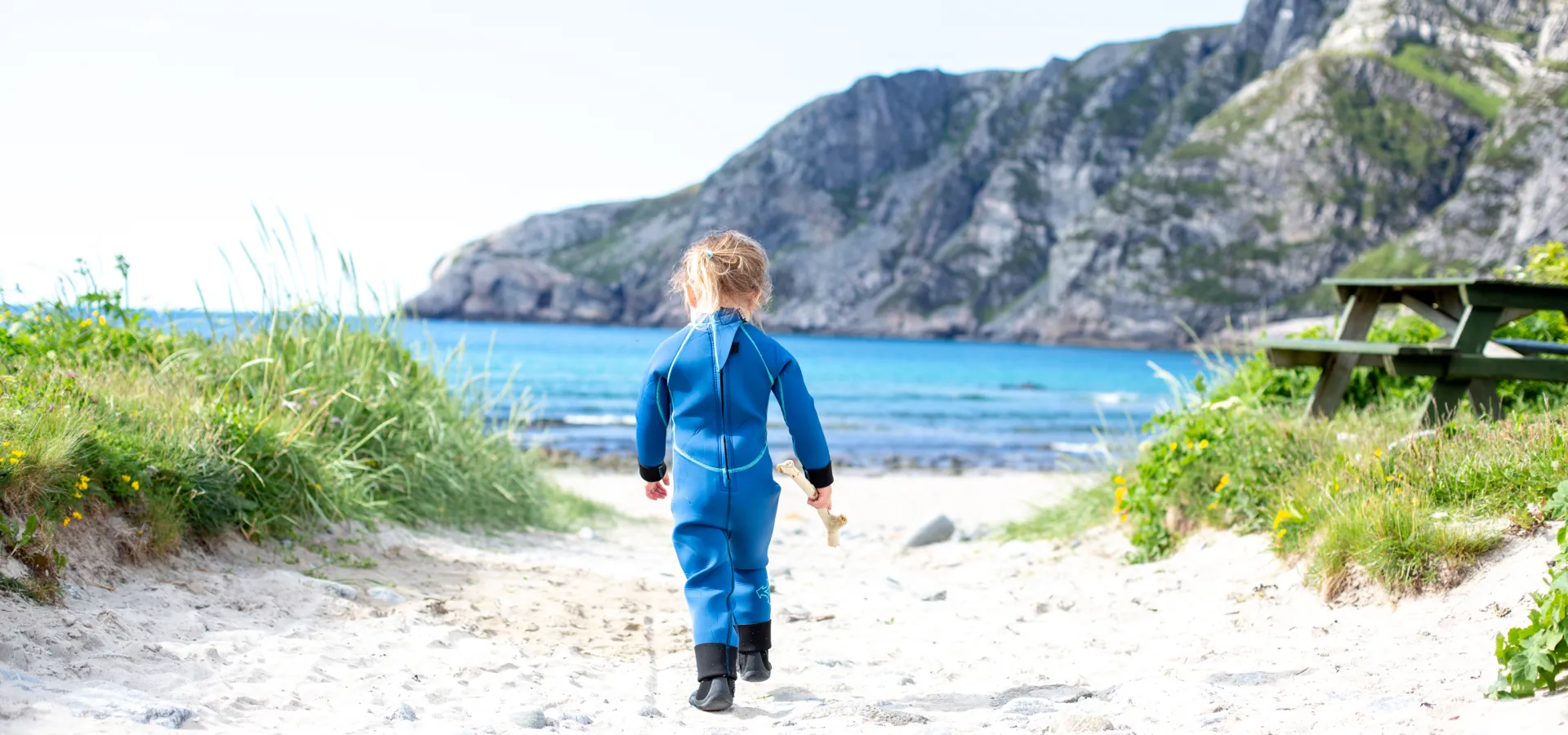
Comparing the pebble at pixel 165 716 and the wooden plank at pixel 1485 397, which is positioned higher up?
the wooden plank at pixel 1485 397

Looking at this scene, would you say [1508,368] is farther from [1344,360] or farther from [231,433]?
[231,433]

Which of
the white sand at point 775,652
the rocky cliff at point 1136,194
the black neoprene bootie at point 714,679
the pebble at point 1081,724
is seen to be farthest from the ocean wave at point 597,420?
the rocky cliff at point 1136,194

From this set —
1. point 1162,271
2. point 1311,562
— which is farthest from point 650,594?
point 1162,271

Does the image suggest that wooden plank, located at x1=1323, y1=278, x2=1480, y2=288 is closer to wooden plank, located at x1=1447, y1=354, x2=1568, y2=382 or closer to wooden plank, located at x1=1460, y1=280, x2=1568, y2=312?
wooden plank, located at x1=1460, y1=280, x2=1568, y2=312

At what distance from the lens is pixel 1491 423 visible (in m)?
4.98

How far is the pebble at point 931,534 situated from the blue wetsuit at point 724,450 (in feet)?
17.1

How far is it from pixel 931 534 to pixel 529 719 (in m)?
5.99

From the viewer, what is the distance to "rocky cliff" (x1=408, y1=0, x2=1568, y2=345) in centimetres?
11406

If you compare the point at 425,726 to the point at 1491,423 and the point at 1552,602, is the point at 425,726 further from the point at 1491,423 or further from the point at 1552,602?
the point at 1491,423

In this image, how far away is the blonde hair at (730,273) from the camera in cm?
357

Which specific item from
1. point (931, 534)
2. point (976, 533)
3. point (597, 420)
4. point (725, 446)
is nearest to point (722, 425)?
point (725, 446)

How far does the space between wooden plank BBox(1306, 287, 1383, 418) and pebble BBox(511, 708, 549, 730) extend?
203 inches

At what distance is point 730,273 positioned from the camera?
3.57 meters

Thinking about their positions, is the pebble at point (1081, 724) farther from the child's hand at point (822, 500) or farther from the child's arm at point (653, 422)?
the child's arm at point (653, 422)
